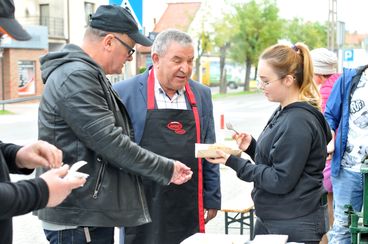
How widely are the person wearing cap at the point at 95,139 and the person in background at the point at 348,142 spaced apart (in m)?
1.82

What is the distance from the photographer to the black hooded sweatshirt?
2900 mm

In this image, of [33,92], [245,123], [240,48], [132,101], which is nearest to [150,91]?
[132,101]

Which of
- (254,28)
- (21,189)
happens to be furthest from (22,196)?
(254,28)

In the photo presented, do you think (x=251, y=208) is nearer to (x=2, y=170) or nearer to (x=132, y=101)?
(x=132, y=101)

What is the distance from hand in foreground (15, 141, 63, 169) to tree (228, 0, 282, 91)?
49139mm

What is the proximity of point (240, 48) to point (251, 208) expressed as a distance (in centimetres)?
4880

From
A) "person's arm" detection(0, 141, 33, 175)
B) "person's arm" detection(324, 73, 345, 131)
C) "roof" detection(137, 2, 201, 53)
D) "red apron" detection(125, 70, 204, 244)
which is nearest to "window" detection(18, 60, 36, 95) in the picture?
"roof" detection(137, 2, 201, 53)

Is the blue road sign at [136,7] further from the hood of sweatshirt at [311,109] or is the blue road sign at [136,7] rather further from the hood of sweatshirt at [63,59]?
the hood of sweatshirt at [311,109]

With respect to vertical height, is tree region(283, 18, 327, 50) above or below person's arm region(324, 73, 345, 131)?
above

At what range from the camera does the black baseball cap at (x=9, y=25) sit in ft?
6.38

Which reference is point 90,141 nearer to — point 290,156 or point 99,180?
point 99,180

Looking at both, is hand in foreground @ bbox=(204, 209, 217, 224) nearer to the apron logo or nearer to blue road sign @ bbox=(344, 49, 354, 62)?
the apron logo

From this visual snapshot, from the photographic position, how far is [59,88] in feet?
8.89

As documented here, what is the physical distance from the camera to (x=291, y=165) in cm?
289
